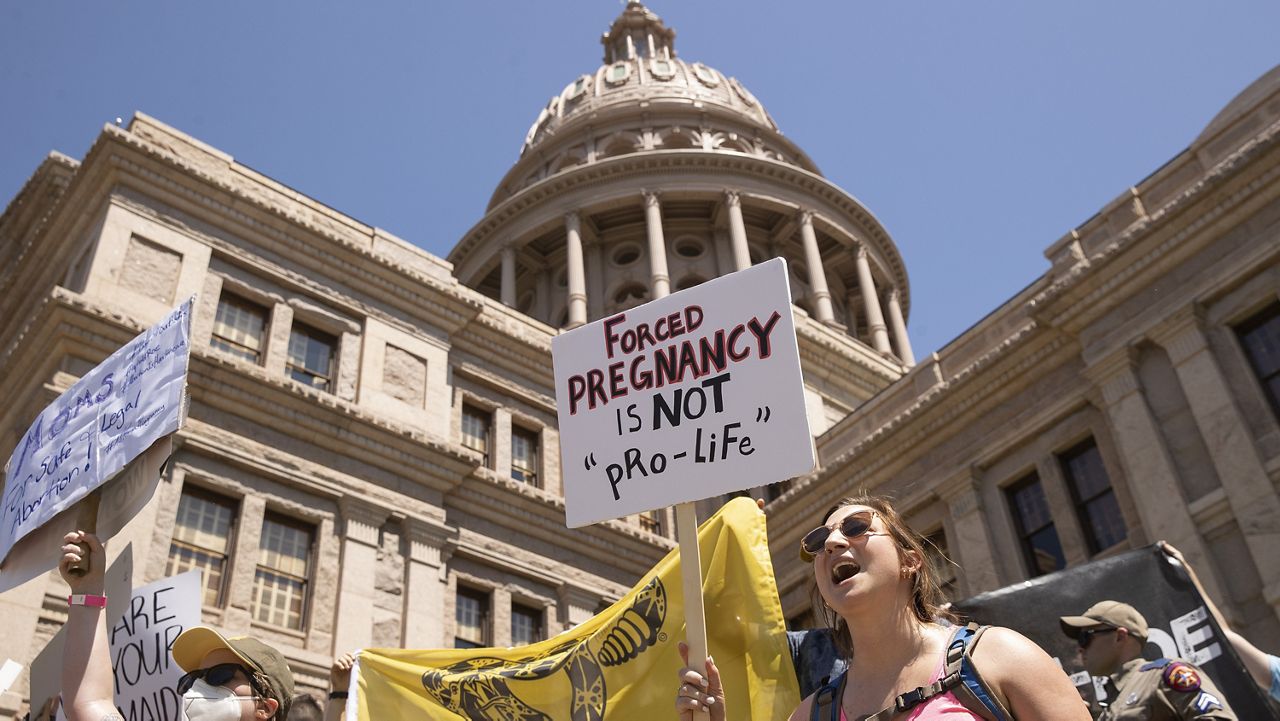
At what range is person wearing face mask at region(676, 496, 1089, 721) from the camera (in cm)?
317

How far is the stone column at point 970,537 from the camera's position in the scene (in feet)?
64.2

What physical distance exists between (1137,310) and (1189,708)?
15.2 meters

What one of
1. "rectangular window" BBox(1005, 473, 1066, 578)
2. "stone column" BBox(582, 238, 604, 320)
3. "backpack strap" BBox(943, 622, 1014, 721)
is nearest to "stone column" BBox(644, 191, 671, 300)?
"stone column" BBox(582, 238, 604, 320)

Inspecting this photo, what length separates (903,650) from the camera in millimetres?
3518

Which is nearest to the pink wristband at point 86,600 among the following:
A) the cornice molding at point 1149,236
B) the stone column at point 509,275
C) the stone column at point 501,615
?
the stone column at point 501,615

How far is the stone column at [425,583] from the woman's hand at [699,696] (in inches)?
564

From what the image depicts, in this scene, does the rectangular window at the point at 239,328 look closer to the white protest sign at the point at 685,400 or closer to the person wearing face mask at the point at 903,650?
the white protest sign at the point at 685,400

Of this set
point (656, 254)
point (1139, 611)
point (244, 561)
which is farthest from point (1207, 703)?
point (656, 254)

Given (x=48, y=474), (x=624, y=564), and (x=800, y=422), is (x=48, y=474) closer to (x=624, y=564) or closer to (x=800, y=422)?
(x=800, y=422)

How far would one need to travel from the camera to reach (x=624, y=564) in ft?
74.3

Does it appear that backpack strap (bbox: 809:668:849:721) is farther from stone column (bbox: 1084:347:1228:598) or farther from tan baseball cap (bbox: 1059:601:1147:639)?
stone column (bbox: 1084:347:1228:598)

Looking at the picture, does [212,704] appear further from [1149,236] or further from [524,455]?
[524,455]

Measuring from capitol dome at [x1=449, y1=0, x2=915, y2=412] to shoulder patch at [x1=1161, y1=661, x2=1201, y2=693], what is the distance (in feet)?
118

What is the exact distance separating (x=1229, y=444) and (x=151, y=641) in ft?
47.5
